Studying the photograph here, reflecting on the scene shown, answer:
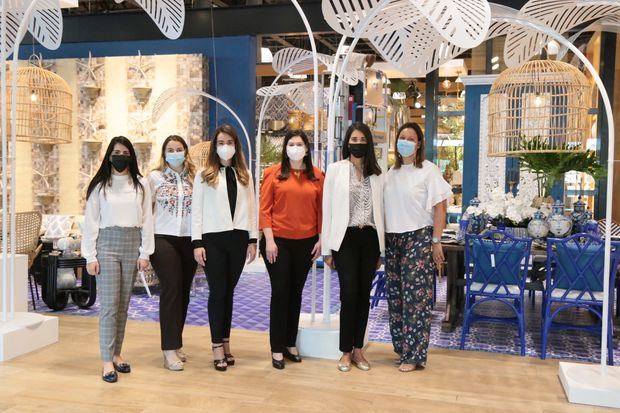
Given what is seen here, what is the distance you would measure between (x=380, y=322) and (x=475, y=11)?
335 centimetres

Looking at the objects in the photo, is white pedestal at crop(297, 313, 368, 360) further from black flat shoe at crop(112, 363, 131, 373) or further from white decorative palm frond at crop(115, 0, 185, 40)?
white decorative palm frond at crop(115, 0, 185, 40)

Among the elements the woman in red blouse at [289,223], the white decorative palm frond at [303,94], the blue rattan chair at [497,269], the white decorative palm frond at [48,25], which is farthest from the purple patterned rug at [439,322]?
the white decorative palm frond at [303,94]

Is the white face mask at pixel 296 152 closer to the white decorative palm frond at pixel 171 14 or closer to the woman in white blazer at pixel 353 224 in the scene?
the woman in white blazer at pixel 353 224

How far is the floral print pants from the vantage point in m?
4.09

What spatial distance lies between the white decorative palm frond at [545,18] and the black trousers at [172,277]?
9.25 ft

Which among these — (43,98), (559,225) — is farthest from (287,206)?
(43,98)

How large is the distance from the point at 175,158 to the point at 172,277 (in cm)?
76

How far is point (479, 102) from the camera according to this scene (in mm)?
9906

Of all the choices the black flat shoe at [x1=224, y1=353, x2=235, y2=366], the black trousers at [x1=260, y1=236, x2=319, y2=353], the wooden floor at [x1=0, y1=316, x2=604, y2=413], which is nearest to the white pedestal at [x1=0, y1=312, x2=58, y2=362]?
the wooden floor at [x1=0, y1=316, x2=604, y2=413]

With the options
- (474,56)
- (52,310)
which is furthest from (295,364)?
(474,56)

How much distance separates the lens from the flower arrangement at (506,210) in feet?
18.8

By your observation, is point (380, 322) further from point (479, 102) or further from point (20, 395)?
point (479, 102)

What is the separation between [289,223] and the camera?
13.2 ft

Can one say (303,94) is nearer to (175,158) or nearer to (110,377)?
(175,158)
